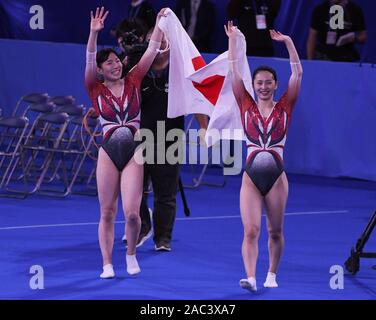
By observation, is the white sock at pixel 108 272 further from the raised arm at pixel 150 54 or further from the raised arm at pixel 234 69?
the raised arm at pixel 234 69

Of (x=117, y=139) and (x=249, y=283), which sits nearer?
(x=249, y=283)

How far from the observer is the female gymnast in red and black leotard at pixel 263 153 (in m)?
8.23

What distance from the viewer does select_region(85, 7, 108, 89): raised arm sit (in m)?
8.47

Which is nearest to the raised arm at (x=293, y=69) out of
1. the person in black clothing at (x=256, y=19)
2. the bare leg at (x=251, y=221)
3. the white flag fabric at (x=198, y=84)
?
the white flag fabric at (x=198, y=84)

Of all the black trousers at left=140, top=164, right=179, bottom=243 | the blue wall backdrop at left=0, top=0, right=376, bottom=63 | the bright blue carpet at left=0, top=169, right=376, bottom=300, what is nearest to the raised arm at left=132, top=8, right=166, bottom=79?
the black trousers at left=140, top=164, right=179, bottom=243

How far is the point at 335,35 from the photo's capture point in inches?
536

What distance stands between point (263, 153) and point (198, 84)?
1161 mm

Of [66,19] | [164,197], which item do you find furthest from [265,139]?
[66,19]

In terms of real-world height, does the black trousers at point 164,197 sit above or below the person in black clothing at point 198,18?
below

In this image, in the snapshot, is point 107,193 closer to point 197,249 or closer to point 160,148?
point 160,148

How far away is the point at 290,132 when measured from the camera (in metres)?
13.6

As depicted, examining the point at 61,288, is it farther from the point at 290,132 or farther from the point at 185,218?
the point at 290,132
